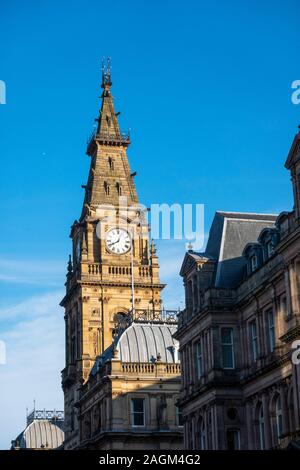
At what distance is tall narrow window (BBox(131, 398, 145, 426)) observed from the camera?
83.2 meters

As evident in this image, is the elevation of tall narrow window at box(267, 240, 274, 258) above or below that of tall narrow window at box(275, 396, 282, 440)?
above

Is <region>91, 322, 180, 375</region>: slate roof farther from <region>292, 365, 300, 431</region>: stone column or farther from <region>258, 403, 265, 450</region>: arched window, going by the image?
<region>292, 365, 300, 431</region>: stone column

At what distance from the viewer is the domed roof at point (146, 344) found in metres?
87.3

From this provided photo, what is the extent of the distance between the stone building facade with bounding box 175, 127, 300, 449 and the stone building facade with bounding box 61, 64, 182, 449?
34286 millimetres

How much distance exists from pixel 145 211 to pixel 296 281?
63.0 metres

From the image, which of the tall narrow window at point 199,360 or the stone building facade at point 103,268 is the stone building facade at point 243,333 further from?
the stone building facade at point 103,268

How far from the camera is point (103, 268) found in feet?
364

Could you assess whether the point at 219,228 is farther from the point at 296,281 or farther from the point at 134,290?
the point at 134,290

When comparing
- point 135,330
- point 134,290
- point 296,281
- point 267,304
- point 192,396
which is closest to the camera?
point 296,281

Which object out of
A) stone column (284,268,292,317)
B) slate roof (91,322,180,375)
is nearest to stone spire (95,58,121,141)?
slate roof (91,322,180,375)

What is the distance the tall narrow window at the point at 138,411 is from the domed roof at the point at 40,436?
181 feet

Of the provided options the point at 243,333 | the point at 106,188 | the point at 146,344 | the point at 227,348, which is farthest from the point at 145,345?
the point at 106,188

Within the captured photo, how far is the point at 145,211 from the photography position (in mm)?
116875
